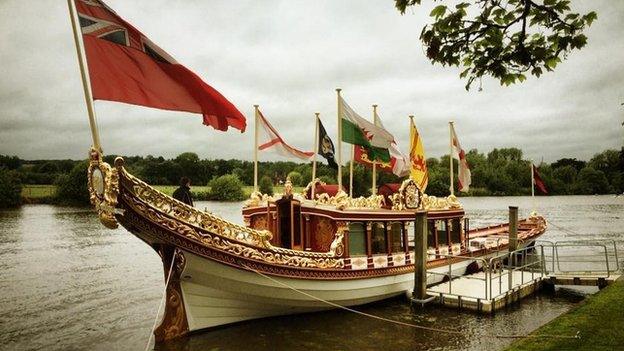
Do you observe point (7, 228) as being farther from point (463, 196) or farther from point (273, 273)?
point (463, 196)

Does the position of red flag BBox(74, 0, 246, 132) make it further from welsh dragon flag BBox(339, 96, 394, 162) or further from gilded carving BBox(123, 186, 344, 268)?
welsh dragon flag BBox(339, 96, 394, 162)

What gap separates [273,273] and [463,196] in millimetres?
107277

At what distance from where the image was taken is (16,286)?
61.9ft

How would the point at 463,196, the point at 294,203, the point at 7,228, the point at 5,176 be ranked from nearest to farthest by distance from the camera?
the point at 294,203
the point at 7,228
the point at 5,176
the point at 463,196

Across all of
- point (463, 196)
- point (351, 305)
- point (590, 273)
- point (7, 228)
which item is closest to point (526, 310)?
point (590, 273)

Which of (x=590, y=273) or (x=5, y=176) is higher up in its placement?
(x=5, y=176)

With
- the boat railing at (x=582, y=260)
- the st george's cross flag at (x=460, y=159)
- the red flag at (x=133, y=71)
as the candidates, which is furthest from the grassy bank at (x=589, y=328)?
the red flag at (x=133, y=71)

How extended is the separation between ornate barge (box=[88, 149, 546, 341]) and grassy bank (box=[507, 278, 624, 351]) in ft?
17.8

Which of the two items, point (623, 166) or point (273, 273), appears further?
point (273, 273)

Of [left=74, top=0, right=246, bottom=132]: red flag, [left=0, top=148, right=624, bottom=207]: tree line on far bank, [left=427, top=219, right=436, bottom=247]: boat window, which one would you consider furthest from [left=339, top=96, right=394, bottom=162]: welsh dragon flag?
[left=0, top=148, right=624, bottom=207]: tree line on far bank

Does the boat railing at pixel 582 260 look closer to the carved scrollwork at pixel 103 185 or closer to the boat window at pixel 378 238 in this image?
the boat window at pixel 378 238

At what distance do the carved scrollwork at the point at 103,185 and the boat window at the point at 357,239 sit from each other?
723 centimetres

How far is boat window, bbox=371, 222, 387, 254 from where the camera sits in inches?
559

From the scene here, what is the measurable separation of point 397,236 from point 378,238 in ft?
3.09
